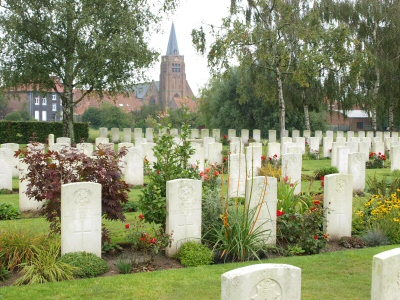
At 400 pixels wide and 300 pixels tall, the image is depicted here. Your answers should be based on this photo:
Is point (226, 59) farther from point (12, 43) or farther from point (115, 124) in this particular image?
point (115, 124)

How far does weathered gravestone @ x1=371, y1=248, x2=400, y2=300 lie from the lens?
4.12m

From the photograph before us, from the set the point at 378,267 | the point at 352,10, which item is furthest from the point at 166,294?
the point at 352,10

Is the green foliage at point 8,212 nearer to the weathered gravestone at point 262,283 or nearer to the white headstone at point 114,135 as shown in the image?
the weathered gravestone at point 262,283

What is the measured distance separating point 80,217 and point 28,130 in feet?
74.7

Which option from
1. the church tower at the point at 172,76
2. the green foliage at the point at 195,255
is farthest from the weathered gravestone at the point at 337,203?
the church tower at the point at 172,76

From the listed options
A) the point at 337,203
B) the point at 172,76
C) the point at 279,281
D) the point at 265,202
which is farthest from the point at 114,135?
the point at 172,76

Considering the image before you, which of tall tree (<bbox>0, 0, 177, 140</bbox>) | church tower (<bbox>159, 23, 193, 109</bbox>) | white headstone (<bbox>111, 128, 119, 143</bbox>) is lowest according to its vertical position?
white headstone (<bbox>111, 128, 119, 143</bbox>)

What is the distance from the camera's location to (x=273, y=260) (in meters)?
7.25

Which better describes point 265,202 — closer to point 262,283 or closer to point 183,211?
point 183,211

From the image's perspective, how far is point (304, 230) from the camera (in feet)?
26.2

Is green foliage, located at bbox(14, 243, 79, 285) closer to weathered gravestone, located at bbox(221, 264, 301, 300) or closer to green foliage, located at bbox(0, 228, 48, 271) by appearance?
green foliage, located at bbox(0, 228, 48, 271)

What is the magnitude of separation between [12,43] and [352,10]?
64.3 feet

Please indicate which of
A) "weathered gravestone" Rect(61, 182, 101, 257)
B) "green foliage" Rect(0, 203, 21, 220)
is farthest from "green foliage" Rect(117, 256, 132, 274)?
"green foliage" Rect(0, 203, 21, 220)

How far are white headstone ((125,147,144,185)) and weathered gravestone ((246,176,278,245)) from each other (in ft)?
20.9
